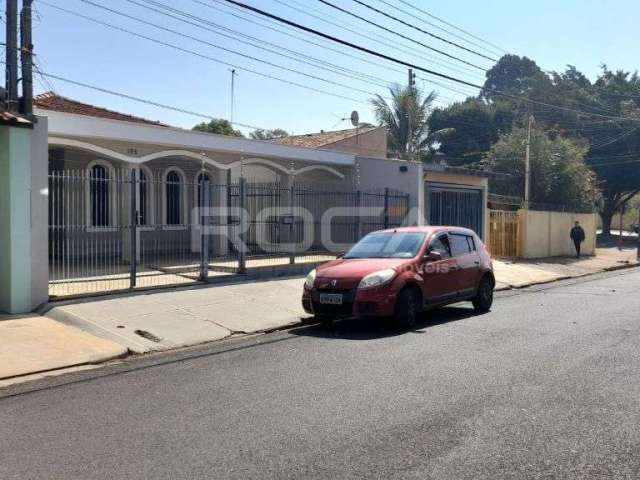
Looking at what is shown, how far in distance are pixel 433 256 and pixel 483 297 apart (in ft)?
6.28

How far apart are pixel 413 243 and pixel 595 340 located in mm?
3079

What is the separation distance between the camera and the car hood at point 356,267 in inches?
363

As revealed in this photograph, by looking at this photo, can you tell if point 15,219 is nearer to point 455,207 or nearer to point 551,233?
point 455,207

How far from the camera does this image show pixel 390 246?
10266mm

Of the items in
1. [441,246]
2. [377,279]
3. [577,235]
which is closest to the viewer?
[377,279]

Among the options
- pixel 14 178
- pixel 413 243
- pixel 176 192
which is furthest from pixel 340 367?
pixel 176 192

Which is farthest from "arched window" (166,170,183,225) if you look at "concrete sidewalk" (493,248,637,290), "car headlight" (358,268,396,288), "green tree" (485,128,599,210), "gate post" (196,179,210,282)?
"green tree" (485,128,599,210)

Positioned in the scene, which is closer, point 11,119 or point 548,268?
point 11,119

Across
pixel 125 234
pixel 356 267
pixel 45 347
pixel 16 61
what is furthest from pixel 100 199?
pixel 356 267

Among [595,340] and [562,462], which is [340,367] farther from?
[595,340]

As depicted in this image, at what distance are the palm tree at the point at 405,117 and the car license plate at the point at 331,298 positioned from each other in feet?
81.5

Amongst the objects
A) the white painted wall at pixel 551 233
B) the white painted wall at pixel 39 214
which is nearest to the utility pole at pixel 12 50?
the white painted wall at pixel 39 214

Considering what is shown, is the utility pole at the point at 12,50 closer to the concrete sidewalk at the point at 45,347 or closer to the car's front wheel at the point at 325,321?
the concrete sidewalk at the point at 45,347

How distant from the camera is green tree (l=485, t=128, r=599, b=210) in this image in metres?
31.2
